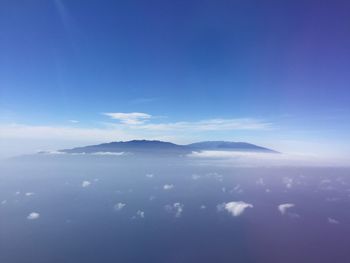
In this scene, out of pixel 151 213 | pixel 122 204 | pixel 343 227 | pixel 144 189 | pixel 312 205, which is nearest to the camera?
pixel 343 227

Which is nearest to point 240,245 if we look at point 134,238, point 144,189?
point 134,238

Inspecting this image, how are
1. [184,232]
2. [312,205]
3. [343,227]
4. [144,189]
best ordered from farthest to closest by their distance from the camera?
[144,189] → [312,205] → [343,227] → [184,232]

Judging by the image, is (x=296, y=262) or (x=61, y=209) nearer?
(x=296, y=262)

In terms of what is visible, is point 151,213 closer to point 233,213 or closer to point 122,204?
point 122,204

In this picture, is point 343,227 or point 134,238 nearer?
point 134,238

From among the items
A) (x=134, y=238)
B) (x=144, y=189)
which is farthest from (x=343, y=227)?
(x=144, y=189)

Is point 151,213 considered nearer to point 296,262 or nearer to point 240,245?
point 240,245

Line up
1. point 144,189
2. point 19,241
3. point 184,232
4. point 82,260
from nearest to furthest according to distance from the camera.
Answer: point 82,260 < point 19,241 < point 184,232 < point 144,189

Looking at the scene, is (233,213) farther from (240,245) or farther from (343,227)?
(343,227)

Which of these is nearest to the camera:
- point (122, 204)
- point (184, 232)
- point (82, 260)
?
point (82, 260)
